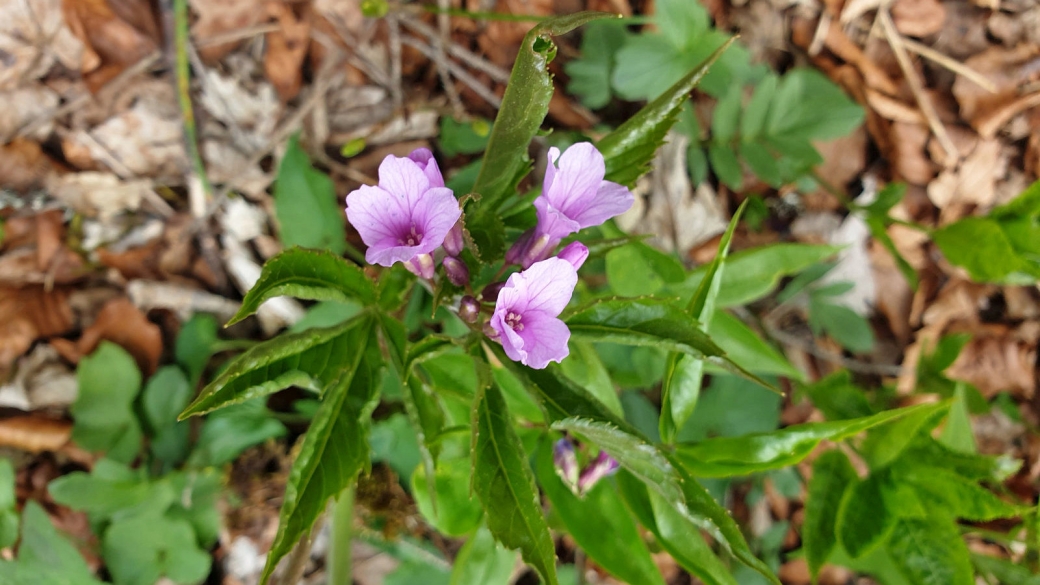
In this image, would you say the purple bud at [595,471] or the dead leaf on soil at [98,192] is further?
the dead leaf on soil at [98,192]

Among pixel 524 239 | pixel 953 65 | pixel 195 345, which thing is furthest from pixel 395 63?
pixel 953 65

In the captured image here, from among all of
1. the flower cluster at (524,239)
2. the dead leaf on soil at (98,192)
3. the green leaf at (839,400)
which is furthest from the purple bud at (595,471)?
the dead leaf on soil at (98,192)

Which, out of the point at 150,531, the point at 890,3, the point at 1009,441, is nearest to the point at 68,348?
the point at 150,531

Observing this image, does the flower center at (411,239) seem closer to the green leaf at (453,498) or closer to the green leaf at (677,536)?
the green leaf at (453,498)

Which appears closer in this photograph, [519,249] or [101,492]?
[519,249]

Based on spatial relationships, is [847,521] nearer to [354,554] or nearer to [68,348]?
[354,554]

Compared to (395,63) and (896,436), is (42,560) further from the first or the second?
(896,436)

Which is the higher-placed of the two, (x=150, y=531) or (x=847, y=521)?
(x=847, y=521)
